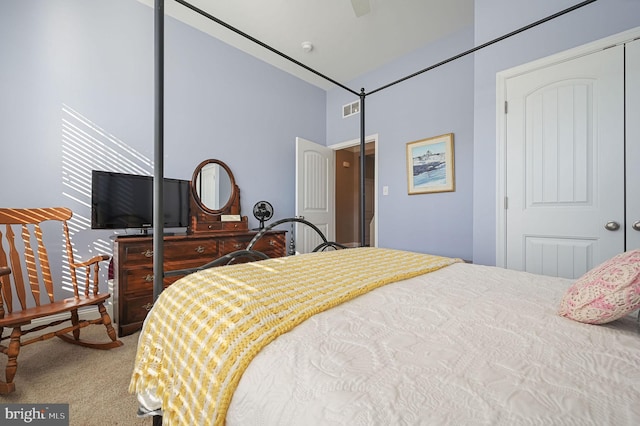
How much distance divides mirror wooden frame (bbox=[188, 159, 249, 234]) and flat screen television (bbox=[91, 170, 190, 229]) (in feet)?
0.76

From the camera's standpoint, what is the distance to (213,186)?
10.4 ft

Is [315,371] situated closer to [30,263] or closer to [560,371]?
[560,371]

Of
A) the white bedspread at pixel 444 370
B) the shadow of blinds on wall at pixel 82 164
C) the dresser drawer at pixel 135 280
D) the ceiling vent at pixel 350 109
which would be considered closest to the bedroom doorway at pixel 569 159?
the white bedspread at pixel 444 370

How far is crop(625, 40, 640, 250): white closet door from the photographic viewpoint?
171cm

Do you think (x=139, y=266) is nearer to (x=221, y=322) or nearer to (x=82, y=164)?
(x=82, y=164)

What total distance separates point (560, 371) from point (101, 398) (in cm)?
196

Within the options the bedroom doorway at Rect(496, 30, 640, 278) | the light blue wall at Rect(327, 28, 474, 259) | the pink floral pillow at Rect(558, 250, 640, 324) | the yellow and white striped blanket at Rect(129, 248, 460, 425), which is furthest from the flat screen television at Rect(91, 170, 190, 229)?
the bedroom doorway at Rect(496, 30, 640, 278)

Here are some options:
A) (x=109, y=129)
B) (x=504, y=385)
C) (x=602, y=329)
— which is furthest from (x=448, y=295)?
(x=109, y=129)

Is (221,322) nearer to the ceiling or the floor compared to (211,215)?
nearer to the floor

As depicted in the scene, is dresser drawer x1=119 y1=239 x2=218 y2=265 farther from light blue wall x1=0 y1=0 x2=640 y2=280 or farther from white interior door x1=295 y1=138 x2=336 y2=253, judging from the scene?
white interior door x1=295 y1=138 x2=336 y2=253

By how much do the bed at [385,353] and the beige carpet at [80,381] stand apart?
2.28 feet

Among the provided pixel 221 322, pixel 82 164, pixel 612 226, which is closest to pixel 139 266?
pixel 82 164

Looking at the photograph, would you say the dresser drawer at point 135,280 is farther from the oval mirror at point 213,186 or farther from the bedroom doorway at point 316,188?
the bedroom doorway at point 316,188

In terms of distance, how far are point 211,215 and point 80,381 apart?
179 centimetres
